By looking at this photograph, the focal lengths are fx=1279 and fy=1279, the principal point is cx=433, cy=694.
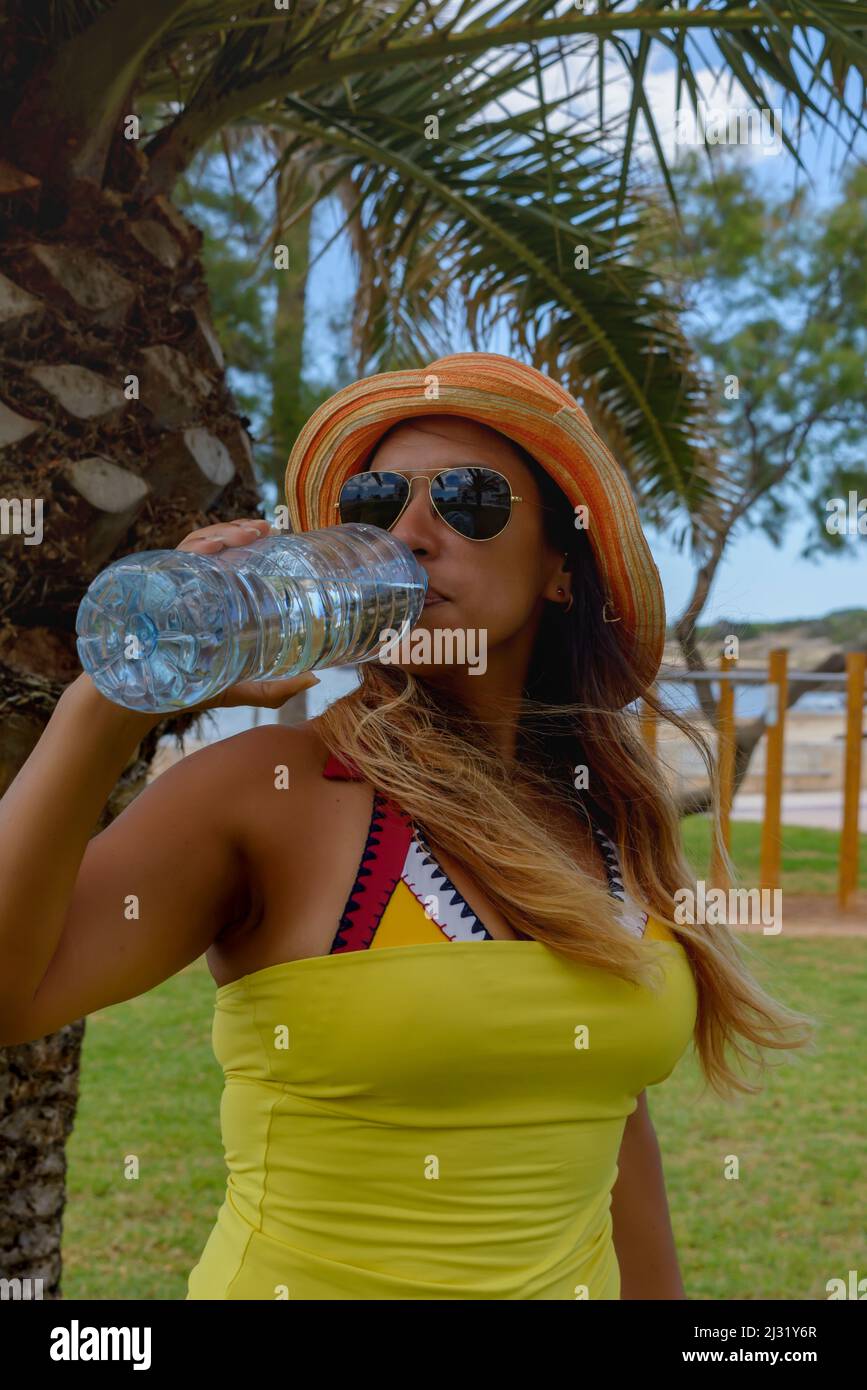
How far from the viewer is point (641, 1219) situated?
6.18 feet

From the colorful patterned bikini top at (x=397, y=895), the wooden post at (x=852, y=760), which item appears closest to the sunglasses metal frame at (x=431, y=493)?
the colorful patterned bikini top at (x=397, y=895)

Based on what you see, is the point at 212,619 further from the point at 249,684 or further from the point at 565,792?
the point at 565,792

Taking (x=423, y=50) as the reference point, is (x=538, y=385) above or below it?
below

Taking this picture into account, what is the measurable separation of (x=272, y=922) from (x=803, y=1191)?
15.0 feet

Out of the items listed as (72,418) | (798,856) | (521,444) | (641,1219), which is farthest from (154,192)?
(798,856)

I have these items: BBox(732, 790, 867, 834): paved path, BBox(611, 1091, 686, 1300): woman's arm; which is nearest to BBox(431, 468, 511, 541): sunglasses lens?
BBox(611, 1091, 686, 1300): woman's arm

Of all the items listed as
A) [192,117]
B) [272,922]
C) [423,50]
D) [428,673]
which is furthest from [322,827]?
[423,50]

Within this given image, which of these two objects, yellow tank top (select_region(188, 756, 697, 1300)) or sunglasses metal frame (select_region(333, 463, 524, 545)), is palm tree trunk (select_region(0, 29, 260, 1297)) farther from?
yellow tank top (select_region(188, 756, 697, 1300))

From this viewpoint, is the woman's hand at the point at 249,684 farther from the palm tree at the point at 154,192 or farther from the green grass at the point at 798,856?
the green grass at the point at 798,856

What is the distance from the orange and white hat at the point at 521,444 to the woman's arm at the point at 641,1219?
2.32 feet

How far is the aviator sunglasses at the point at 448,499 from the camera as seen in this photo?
1729 millimetres

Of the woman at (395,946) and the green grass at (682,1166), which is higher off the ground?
the woman at (395,946)

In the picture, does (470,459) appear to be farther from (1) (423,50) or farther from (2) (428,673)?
(1) (423,50)
